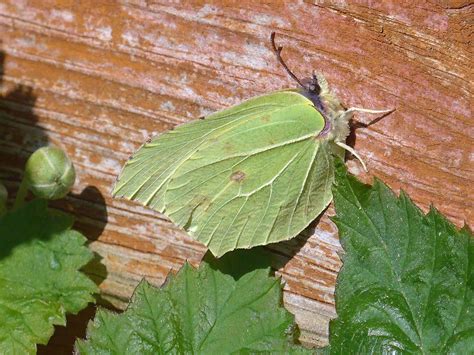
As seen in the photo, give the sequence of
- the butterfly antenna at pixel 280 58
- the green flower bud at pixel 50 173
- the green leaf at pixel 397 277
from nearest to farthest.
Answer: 1. the green leaf at pixel 397 277
2. the butterfly antenna at pixel 280 58
3. the green flower bud at pixel 50 173

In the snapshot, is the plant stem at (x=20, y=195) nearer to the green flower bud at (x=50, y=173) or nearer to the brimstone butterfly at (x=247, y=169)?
the green flower bud at (x=50, y=173)

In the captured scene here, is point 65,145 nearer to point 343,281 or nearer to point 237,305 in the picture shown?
point 237,305

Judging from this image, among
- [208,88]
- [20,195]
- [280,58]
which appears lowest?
[20,195]

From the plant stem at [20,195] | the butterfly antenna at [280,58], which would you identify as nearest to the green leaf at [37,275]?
the plant stem at [20,195]

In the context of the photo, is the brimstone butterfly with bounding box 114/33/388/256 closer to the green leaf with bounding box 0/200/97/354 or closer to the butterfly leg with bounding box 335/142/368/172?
the butterfly leg with bounding box 335/142/368/172

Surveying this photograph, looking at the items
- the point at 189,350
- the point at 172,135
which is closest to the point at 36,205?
the point at 172,135

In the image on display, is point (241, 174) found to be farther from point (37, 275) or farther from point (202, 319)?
point (37, 275)

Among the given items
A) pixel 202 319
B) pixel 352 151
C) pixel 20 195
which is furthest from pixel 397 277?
pixel 20 195
